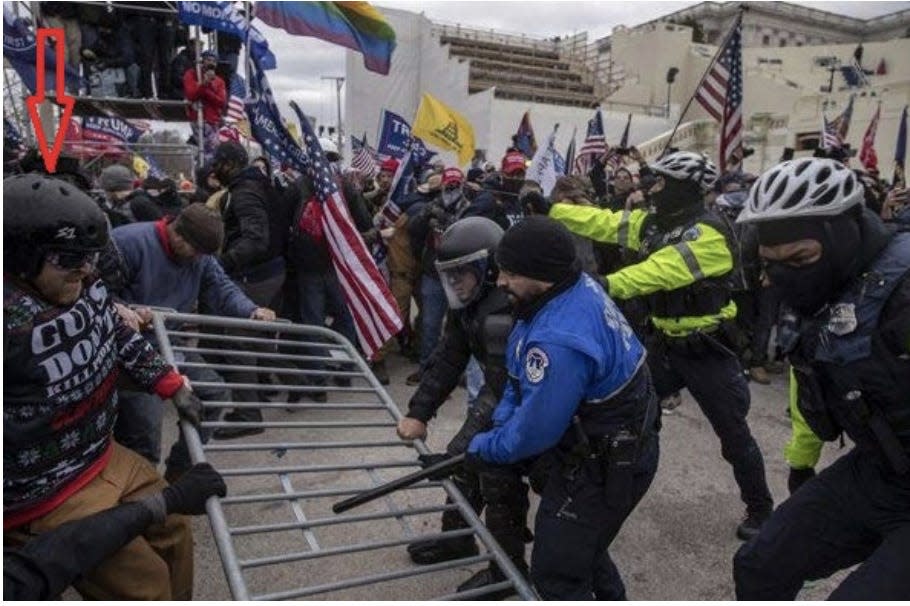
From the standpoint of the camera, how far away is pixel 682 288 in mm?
3639

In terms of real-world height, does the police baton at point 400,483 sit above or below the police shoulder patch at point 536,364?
below

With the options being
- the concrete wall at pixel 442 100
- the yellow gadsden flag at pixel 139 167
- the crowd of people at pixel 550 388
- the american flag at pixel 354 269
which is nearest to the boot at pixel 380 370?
the american flag at pixel 354 269

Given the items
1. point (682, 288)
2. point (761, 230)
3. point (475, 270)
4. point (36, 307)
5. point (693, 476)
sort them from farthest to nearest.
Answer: point (693, 476) < point (682, 288) < point (475, 270) < point (761, 230) < point (36, 307)

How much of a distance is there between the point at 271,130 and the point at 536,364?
373cm

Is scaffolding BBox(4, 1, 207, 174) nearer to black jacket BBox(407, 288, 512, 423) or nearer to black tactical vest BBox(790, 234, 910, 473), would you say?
black jacket BBox(407, 288, 512, 423)

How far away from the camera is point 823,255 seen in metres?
2.05

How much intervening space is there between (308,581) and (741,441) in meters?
2.22

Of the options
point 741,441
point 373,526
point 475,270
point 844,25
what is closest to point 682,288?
point 741,441

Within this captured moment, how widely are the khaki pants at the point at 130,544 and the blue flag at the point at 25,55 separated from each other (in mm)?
8603

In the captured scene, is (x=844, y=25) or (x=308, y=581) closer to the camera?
(x=308, y=581)

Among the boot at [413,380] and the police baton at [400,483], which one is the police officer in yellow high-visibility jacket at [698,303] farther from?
the boot at [413,380]

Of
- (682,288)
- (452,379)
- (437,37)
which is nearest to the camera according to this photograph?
(452,379)

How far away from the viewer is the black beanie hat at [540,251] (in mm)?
2295

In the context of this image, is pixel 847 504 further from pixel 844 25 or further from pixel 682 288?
pixel 844 25
